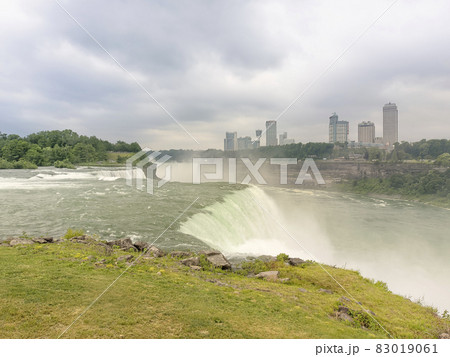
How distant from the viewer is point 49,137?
66.3 metres

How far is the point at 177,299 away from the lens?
571 cm

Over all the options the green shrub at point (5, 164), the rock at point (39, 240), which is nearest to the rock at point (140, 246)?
the rock at point (39, 240)

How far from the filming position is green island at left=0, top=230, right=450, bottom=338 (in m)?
4.43

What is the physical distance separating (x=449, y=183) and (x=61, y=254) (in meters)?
74.9

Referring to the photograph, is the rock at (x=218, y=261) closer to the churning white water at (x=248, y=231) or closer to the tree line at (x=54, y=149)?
the churning white water at (x=248, y=231)

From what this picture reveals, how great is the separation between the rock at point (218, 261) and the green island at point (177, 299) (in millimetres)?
46

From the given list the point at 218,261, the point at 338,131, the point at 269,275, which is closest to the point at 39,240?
the point at 218,261

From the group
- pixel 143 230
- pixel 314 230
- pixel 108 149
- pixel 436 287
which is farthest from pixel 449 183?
pixel 108 149

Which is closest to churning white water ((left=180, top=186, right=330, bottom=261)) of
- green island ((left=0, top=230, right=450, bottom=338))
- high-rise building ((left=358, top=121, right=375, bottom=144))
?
green island ((left=0, top=230, right=450, bottom=338))

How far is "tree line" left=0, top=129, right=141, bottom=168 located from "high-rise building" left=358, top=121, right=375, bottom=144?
10925cm

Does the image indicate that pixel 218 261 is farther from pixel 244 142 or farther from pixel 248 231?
pixel 244 142

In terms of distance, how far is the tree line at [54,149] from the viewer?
50.9 meters

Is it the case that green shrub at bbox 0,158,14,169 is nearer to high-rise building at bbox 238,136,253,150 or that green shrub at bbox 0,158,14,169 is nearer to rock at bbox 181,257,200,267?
high-rise building at bbox 238,136,253,150

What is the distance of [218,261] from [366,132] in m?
143
